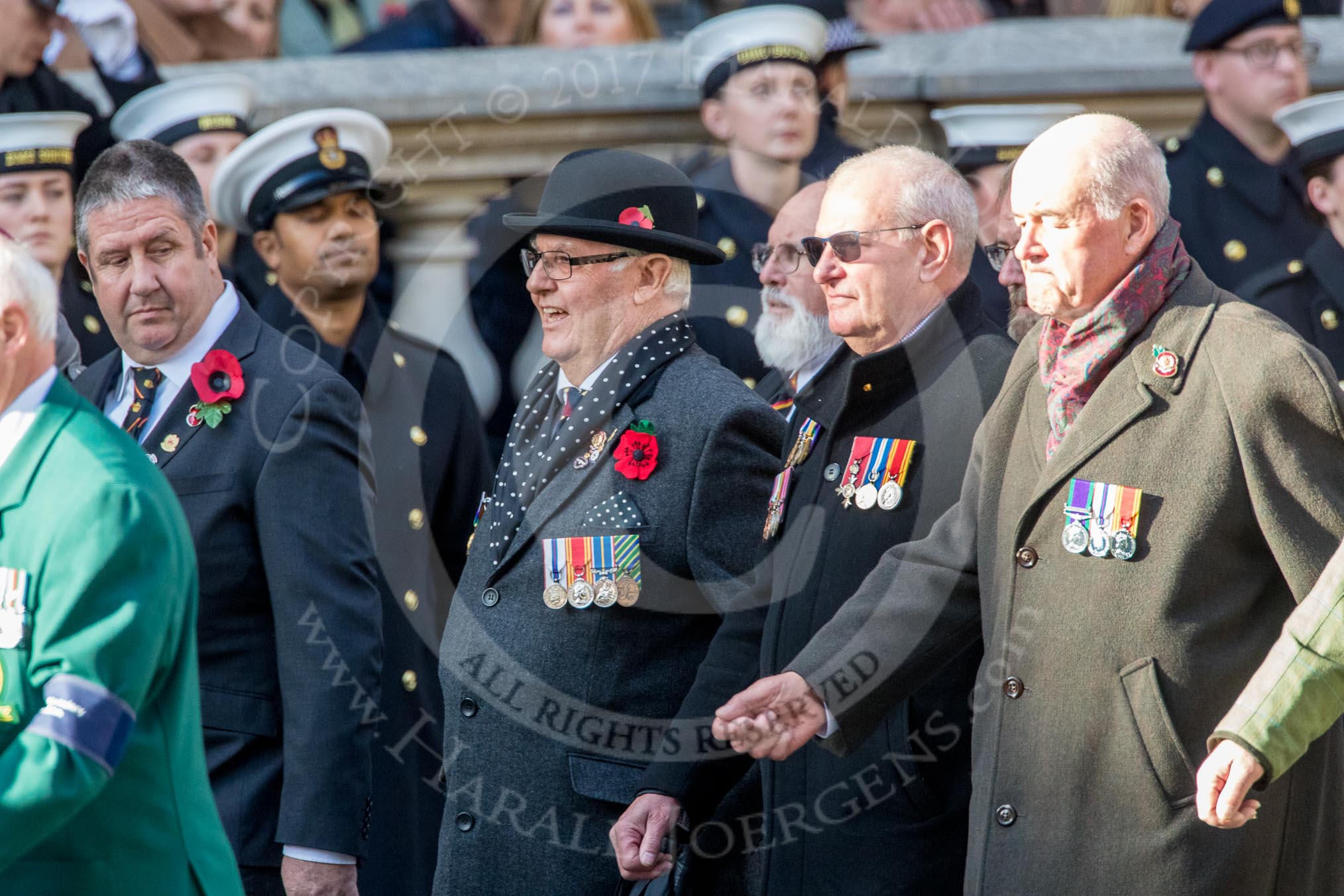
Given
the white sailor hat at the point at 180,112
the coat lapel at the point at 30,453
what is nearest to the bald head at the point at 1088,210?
the coat lapel at the point at 30,453

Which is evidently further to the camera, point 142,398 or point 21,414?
point 142,398

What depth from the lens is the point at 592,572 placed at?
3.77m

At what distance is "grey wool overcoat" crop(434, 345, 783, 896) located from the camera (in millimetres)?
3762

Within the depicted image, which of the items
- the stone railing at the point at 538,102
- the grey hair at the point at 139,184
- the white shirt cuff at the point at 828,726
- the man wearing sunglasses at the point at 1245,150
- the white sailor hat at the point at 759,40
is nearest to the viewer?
the white shirt cuff at the point at 828,726

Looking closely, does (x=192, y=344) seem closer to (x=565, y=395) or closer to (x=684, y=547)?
(x=565, y=395)

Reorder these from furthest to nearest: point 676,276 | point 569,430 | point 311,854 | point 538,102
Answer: point 538,102
point 676,276
point 569,430
point 311,854

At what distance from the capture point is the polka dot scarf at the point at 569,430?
3.88 m

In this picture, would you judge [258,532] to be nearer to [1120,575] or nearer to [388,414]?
[388,414]

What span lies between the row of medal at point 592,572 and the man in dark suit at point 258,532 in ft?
1.39

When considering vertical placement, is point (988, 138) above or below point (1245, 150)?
below

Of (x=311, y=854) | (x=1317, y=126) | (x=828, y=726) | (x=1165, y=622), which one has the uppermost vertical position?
(x=1317, y=126)

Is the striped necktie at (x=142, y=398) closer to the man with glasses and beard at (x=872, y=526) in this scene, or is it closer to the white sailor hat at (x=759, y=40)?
the man with glasses and beard at (x=872, y=526)

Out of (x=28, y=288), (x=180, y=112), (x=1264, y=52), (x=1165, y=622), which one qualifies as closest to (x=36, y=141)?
(x=180, y=112)

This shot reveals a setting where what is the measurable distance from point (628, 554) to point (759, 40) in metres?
2.50
